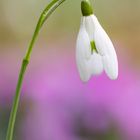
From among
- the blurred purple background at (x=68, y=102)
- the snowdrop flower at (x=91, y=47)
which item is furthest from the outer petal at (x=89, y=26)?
the blurred purple background at (x=68, y=102)

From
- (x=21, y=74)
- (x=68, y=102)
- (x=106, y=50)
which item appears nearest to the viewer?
(x=21, y=74)

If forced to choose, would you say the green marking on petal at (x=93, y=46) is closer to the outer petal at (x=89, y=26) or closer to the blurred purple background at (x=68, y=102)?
the outer petal at (x=89, y=26)

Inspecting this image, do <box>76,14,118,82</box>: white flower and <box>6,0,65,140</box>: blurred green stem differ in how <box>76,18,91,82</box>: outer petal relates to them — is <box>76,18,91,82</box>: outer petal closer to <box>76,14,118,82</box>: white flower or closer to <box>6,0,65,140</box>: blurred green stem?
<box>76,14,118,82</box>: white flower

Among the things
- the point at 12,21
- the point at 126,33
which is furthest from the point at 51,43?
the point at 12,21

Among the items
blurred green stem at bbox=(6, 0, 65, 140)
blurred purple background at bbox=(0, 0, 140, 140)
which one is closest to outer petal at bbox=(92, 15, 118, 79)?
blurred green stem at bbox=(6, 0, 65, 140)

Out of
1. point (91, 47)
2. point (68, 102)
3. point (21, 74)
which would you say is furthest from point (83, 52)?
point (68, 102)

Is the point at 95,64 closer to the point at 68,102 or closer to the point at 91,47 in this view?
the point at 91,47

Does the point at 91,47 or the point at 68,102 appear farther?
the point at 68,102

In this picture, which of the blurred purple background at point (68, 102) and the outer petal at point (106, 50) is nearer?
the outer petal at point (106, 50)
